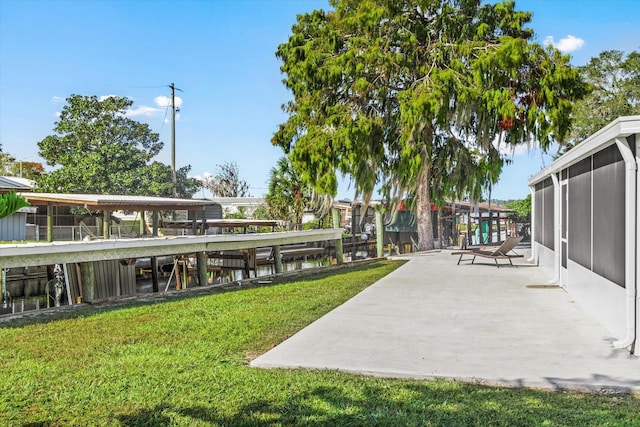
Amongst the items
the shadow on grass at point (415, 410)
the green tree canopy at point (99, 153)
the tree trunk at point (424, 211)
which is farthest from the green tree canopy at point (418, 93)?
the green tree canopy at point (99, 153)

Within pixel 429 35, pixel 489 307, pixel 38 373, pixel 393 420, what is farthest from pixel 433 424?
pixel 429 35

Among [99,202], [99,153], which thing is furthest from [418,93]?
[99,153]

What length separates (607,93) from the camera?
78.8 ft

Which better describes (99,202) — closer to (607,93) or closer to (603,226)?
(603,226)

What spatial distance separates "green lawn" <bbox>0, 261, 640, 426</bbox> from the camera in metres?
3.52

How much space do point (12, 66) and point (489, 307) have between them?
24644mm

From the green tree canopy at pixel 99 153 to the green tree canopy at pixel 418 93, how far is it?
604 inches

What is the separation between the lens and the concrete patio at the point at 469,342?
4449mm

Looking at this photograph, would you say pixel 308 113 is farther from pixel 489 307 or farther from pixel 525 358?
pixel 525 358

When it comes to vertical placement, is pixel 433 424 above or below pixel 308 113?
below

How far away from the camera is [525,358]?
4.90 metres

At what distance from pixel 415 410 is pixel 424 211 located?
16447 millimetres

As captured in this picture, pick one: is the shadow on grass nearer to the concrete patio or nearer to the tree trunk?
the concrete patio

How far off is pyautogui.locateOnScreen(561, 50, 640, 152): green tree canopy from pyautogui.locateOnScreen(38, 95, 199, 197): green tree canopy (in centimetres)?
2365
